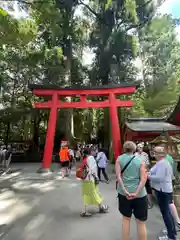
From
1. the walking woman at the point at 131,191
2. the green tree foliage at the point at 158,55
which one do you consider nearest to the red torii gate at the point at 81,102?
the green tree foliage at the point at 158,55

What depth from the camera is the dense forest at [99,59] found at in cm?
2128

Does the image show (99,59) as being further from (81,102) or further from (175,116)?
(175,116)

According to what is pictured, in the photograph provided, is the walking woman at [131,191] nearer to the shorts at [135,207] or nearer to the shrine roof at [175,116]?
the shorts at [135,207]

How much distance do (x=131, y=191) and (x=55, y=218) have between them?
2588 millimetres

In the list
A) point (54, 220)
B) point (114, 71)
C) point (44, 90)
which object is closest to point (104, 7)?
point (114, 71)

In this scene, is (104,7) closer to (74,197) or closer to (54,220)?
(74,197)

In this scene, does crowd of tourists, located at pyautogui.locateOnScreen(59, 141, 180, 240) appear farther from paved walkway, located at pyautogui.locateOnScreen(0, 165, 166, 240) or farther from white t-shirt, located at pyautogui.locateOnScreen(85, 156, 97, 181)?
white t-shirt, located at pyautogui.locateOnScreen(85, 156, 97, 181)

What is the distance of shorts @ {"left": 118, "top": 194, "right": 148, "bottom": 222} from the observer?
11.2 ft

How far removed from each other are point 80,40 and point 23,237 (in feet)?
71.7

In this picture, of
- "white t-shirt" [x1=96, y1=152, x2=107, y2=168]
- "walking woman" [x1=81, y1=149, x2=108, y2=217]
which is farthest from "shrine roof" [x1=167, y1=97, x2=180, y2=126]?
"walking woman" [x1=81, y1=149, x2=108, y2=217]

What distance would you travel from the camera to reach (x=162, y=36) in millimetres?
24344

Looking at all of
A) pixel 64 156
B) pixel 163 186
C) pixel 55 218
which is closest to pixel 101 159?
pixel 64 156

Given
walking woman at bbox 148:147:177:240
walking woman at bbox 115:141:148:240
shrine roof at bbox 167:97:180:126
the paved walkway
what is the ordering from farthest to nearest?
1. shrine roof at bbox 167:97:180:126
2. the paved walkway
3. walking woman at bbox 148:147:177:240
4. walking woman at bbox 115:141:148:240

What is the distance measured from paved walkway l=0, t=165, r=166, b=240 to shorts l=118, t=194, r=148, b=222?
919 mm
